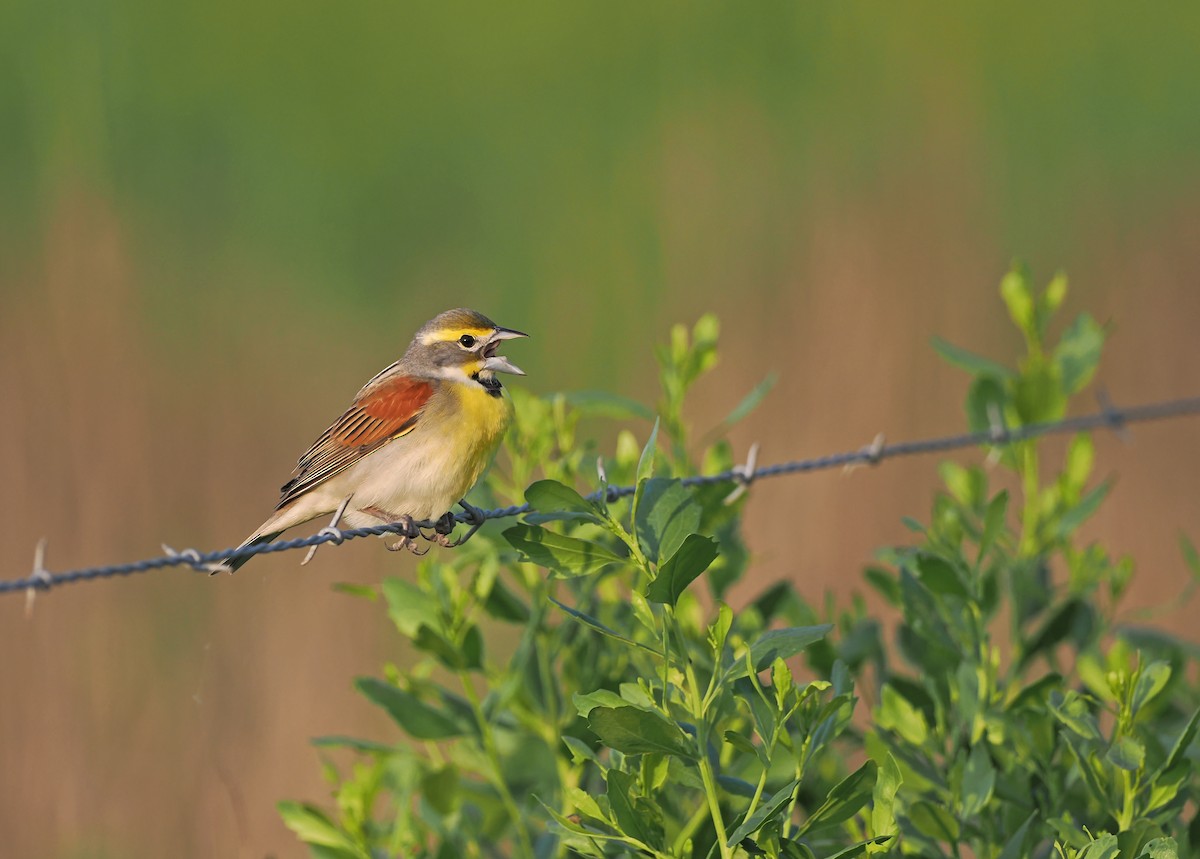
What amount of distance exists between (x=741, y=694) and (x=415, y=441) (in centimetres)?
165

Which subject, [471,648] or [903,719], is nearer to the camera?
[903,719]

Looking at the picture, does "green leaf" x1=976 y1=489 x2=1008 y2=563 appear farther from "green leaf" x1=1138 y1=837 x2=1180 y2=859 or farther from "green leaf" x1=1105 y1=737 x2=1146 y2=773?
"green leaf" x1=1138 y1=837 x2=1180 y2=859

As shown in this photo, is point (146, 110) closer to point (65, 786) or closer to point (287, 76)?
point (287, 76)

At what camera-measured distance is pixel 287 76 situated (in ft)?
35.0

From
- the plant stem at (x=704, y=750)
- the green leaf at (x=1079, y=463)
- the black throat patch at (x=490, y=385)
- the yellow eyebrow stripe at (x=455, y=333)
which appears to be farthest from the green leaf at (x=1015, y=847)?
the yellow eyebrow stripe at (x=455, y=333)

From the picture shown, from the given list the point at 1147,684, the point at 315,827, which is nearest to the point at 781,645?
the point at 1147,684

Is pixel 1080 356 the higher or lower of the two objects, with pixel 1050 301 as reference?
lower

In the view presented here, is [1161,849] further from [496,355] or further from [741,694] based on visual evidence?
[496,355]

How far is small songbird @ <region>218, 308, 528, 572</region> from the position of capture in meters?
4.07

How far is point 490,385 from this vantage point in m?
4.31

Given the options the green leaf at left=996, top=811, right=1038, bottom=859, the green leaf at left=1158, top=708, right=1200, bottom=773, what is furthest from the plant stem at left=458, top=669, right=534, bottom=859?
the green leaf at left=1158, top=708, right=1200, bottom=773

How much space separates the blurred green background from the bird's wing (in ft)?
4.10

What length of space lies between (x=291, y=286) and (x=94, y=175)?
1773 millimetres

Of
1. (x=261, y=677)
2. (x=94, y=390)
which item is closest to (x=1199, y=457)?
(x=261, y=677)
